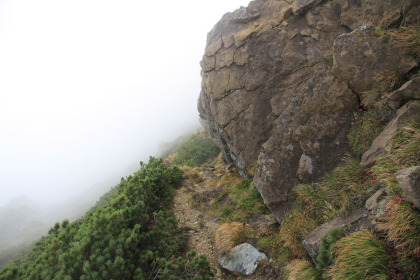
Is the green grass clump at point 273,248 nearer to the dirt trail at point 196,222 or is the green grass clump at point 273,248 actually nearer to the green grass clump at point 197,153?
the dirt trail at point 196,222

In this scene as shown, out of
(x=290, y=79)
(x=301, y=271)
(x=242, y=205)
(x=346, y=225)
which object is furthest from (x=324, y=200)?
(x=290, y=79)

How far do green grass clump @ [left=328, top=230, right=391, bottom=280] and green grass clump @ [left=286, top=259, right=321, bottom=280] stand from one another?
0.75 meters

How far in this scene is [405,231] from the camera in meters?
3.53

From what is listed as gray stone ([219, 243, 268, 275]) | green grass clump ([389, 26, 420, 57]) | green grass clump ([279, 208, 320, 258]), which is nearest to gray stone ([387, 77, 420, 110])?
green grass clump ([389, 26, 420, 57])

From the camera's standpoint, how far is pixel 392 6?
732 centimetres

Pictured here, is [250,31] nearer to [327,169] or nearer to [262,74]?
[262,74]

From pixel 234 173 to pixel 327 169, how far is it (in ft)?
21.8

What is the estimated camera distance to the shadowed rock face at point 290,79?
7379 mm

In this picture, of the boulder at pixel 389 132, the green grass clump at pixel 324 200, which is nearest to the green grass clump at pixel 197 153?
the green grass clump at pixel 324 200

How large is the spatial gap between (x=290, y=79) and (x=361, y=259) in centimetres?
926

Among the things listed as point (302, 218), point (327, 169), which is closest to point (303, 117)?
point (327, 169)

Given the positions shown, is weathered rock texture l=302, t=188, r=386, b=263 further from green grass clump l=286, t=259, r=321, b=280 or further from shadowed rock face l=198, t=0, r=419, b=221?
shadowed rock face l=198, t=0, r=419, b=221

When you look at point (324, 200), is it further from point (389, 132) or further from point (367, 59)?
point (367, 59)

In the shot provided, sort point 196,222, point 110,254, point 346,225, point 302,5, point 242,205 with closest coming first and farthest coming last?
1. point 346,225
2. point 110,254
3. point 242,205
4. point 196,222
5. point 302,5
